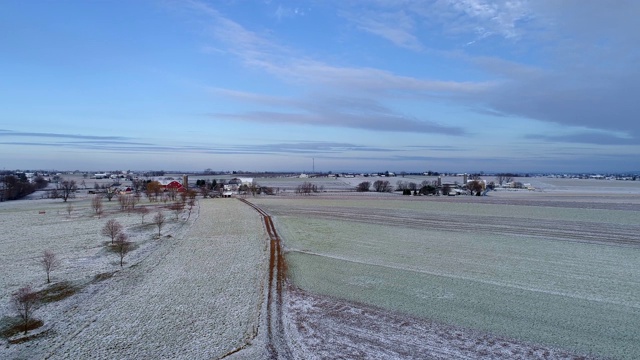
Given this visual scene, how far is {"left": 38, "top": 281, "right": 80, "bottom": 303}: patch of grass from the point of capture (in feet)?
54.6

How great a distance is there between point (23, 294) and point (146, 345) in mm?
7876

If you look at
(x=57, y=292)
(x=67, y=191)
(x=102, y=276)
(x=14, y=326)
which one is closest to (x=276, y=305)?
(x=14, y=326)

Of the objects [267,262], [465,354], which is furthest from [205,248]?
[465,354]

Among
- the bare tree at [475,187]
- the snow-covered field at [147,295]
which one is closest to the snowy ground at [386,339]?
the snow-covered field at [147,295]

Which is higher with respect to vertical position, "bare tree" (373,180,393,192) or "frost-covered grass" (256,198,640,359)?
"bare tree" (373,180,393,192)

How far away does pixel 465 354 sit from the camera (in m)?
11.9

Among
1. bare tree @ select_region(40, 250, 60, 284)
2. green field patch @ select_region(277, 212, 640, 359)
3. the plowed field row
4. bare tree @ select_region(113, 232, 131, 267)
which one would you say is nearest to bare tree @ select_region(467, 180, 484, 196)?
the plowed field row

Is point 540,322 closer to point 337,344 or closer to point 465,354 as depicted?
point 465,354

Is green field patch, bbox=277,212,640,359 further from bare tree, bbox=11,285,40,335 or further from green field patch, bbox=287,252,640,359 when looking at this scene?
bare tree, bbox=11,285,40,335

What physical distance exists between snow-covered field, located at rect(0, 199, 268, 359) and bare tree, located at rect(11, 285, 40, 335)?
1.01 feet

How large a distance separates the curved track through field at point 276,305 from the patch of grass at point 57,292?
28.5 ft

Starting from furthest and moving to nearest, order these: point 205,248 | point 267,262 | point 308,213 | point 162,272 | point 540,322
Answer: point 308,213 → point 205,248 → point 267,262 → point 162,272 → point 540,322

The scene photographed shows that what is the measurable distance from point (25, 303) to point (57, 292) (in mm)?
2684

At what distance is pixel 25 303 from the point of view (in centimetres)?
1480
